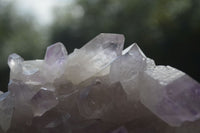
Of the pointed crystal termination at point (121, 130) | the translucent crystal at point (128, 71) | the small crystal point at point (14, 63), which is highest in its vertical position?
the small crystal point at point (14, 63)

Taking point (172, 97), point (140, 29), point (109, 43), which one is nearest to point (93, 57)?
point (109, 43)

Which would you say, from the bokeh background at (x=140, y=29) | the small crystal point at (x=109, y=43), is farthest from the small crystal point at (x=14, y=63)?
the bokeh background at (x=140, y=29)

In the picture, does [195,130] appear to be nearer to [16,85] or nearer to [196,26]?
[16,85]

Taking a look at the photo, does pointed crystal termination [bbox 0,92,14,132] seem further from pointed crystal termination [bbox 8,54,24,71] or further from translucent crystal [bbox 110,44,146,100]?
translucent crystal [bbox 110,44,146,100]

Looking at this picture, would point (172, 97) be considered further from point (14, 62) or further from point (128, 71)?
point (14, 62)

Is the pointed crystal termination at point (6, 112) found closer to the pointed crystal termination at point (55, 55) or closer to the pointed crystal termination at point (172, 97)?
the pointed crystal termination at point (55, 55)

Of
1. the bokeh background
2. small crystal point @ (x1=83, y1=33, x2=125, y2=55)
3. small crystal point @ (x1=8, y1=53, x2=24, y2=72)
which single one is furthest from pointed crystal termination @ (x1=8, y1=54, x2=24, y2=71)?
the bokeh background
